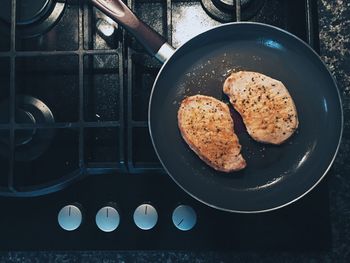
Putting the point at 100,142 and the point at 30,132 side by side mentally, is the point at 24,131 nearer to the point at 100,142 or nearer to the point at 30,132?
the point at 30,132

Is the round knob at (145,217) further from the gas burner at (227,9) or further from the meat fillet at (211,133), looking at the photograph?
the gas burner at (227,9)

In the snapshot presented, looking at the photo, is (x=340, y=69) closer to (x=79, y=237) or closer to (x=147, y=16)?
(x=147, y=16)

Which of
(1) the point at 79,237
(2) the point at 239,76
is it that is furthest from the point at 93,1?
(1) the point at 79,237

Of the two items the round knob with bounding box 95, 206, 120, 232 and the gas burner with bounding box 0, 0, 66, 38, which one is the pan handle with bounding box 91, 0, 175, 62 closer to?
the gas burner with bounding box 0, 0, 66, 38

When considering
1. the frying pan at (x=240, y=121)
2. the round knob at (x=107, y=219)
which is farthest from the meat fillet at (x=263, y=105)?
the round knob at (x=107, y=219)

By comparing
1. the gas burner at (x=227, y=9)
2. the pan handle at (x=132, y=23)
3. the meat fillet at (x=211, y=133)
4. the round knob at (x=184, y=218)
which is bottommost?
the round knob at (x=184, y=218)

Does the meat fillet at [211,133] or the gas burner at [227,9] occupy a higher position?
the gas burner at [227,9]
